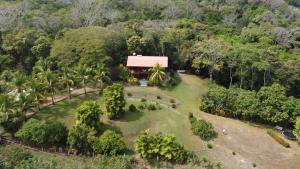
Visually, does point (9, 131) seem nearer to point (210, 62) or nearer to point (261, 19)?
point (210, 62)

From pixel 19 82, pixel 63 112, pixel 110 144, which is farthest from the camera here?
pixel 63 112

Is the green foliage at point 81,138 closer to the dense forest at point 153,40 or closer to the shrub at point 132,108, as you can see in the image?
the shrub at point 132,108

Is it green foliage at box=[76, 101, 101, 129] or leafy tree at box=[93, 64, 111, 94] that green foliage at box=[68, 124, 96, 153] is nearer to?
green foliage at box=[76, 101, 101, 129]

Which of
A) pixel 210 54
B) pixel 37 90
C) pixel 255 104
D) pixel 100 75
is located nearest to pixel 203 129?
pixel 255 104

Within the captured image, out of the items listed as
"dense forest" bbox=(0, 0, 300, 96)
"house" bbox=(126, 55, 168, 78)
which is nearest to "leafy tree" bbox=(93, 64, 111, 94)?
Answer: "dense forest" bbox=(0, 0, 300, 96)

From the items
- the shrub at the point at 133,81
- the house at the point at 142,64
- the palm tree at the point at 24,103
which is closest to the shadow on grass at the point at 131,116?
the shrub at the point at 133,81

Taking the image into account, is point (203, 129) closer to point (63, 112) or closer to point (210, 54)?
point (210, 54)
